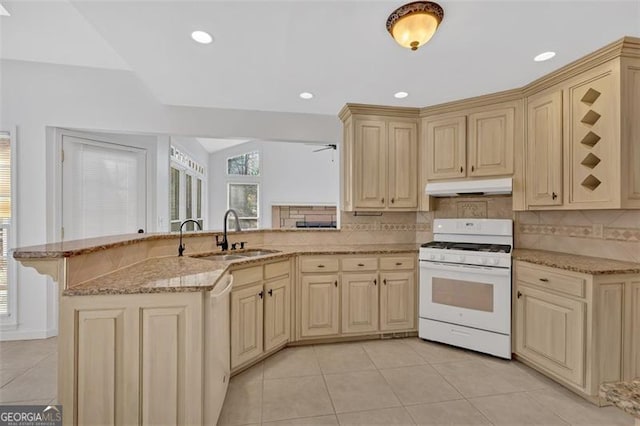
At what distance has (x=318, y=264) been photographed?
2.87 metres

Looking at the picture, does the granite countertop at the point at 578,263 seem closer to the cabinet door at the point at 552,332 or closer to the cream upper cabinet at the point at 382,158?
the cabinet door at the point at 552,332

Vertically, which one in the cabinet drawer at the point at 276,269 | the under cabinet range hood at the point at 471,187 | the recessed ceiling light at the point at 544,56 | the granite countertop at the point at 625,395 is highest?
the recessed ceiling light at the point at 544,56

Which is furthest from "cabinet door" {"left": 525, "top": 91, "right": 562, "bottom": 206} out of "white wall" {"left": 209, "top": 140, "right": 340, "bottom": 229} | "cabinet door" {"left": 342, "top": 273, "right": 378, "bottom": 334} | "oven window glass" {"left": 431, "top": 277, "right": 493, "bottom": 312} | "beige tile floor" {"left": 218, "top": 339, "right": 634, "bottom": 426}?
"white wall" {"left": 209, "top": 140, "right": 340, "bottom": 229}

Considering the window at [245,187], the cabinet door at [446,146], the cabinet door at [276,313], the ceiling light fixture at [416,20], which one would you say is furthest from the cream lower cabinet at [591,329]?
the window at [245,187]

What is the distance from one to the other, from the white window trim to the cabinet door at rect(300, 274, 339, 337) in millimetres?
2778

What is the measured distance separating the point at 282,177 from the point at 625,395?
6765 mm

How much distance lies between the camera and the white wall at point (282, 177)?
7045 millimetres

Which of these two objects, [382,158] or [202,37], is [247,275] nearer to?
[202,37]

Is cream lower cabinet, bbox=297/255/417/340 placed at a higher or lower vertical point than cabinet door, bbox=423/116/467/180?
lower

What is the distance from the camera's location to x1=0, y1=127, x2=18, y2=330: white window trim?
2.81 meters

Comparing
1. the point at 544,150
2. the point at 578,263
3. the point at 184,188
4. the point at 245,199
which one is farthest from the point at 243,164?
the point at 578,263

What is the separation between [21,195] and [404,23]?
144 inches

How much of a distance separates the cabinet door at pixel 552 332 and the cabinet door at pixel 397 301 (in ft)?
2.96

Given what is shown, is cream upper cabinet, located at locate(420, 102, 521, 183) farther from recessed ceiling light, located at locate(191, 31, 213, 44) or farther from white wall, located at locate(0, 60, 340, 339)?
white wall, located at locate(0, 60, 340, 339)
